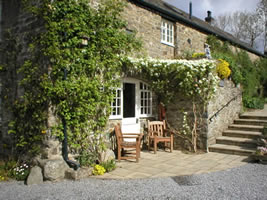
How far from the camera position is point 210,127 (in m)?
7.56

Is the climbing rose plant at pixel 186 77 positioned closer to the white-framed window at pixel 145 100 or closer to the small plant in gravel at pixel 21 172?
the white-framed window at pixel 145 100

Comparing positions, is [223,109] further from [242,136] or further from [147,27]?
[147,27]

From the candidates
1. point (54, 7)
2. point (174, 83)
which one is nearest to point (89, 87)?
point (54, 7)

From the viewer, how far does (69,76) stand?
17.8 feet

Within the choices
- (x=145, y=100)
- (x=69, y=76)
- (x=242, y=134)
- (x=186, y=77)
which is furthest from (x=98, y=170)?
(x=242, y=134)

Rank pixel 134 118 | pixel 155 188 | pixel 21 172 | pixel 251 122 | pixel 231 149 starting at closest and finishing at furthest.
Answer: pixel 155 188
pixel 21 172
pixel 231 149
pixel 134 118
pixel 251 122

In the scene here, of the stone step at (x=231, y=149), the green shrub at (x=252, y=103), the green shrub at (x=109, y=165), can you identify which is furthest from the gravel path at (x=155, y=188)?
the green shrub at (x=252, y=103)

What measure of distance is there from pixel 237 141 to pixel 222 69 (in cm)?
250

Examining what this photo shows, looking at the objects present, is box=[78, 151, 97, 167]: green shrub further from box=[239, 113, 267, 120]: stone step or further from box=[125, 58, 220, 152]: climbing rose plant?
box=[239, 113, 267, 120]: stone step

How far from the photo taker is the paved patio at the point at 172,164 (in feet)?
17.3

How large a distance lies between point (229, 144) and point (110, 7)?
565 cm

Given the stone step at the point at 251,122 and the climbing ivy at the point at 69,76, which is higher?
the climbing ivy at the point at 69,76

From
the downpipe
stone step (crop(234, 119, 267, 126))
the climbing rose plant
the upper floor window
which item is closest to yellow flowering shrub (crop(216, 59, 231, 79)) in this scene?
the climbing rose plant

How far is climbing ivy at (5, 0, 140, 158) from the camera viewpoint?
5.27 metres
